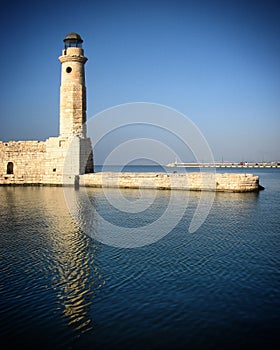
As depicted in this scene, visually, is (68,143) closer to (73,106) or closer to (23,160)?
(73,106)

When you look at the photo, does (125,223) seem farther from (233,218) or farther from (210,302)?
(210,302)

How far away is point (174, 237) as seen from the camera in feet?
27.0

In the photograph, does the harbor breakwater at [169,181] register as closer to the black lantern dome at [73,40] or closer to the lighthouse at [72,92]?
the lighthouse at [72,92]

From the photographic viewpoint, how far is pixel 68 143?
64.2 ft

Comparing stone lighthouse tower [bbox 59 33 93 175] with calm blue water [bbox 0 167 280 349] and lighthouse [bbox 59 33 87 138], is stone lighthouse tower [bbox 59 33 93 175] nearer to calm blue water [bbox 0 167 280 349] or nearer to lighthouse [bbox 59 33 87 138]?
lighthouse [bbox 59 33 87 138]

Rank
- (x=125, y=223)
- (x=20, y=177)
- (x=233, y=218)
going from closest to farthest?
(x=125, y=223) < (x=233, y=218) < (x=20, y=177)

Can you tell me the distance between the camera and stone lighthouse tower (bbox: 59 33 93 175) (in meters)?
19.4

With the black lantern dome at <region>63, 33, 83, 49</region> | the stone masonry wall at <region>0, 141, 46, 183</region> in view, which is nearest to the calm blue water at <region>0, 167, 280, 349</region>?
the stone masonry wall at <region>0, 141, 46, 183</region>

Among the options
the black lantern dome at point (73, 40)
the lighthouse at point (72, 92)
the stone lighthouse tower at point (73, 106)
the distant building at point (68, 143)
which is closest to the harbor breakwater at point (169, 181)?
the distant building at point (68, 143)

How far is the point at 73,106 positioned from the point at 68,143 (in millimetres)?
2320

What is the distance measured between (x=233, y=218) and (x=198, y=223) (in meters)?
1.49

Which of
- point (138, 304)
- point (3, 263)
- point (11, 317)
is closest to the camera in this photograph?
point (11, 317)

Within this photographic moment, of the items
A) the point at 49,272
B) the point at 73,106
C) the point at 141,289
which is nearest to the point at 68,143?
the point at 73,106

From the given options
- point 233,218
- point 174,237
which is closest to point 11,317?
point 174,237
